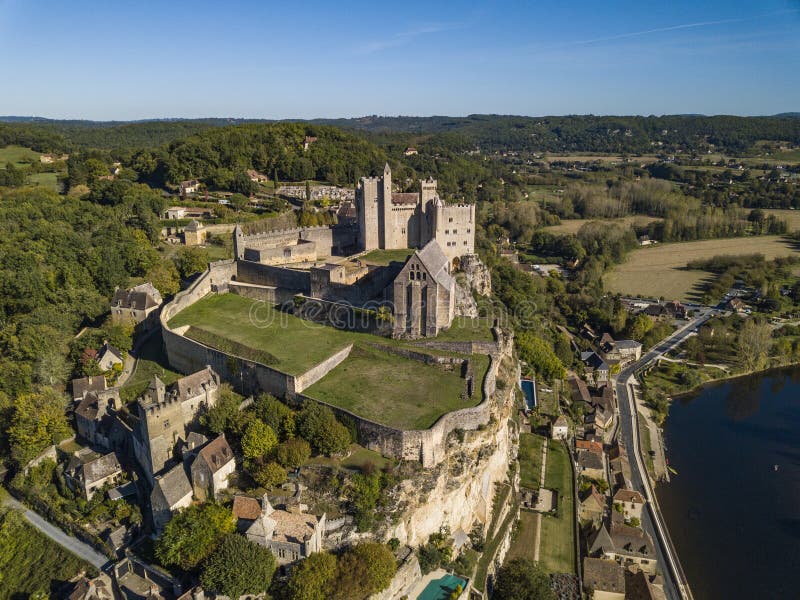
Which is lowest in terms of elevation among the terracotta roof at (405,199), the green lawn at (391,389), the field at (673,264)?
the field at (673,264)

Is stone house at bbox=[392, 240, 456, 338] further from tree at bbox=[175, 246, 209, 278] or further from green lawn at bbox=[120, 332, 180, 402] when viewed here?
tree at bbox=[175, 246, 209, 278]

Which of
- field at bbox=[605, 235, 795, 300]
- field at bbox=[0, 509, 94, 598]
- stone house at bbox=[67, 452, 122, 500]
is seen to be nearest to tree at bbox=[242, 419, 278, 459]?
stone house at bbox=[67, 452, 122, 500]

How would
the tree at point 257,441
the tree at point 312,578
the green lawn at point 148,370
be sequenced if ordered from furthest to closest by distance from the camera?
the green lawn at point 148,370 → the tree at point 257,441 → the tree at point 312,578

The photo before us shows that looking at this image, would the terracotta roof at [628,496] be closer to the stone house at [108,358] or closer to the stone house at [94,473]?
the stone house at [94,473]

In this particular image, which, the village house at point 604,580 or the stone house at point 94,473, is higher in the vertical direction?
the stone house at point 94,473

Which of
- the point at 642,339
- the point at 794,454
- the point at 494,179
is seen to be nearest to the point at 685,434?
the point at 794,454

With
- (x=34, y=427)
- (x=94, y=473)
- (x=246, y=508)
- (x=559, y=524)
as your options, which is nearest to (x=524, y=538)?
(x=559, y=524)

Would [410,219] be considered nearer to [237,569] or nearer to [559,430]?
[559,430]

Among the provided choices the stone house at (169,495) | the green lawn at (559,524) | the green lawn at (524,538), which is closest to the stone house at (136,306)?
the stone house at (169,495)

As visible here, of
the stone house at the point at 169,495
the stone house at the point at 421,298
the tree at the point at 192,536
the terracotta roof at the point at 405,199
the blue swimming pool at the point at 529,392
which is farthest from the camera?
the terracotta roof at the point at 405,199
